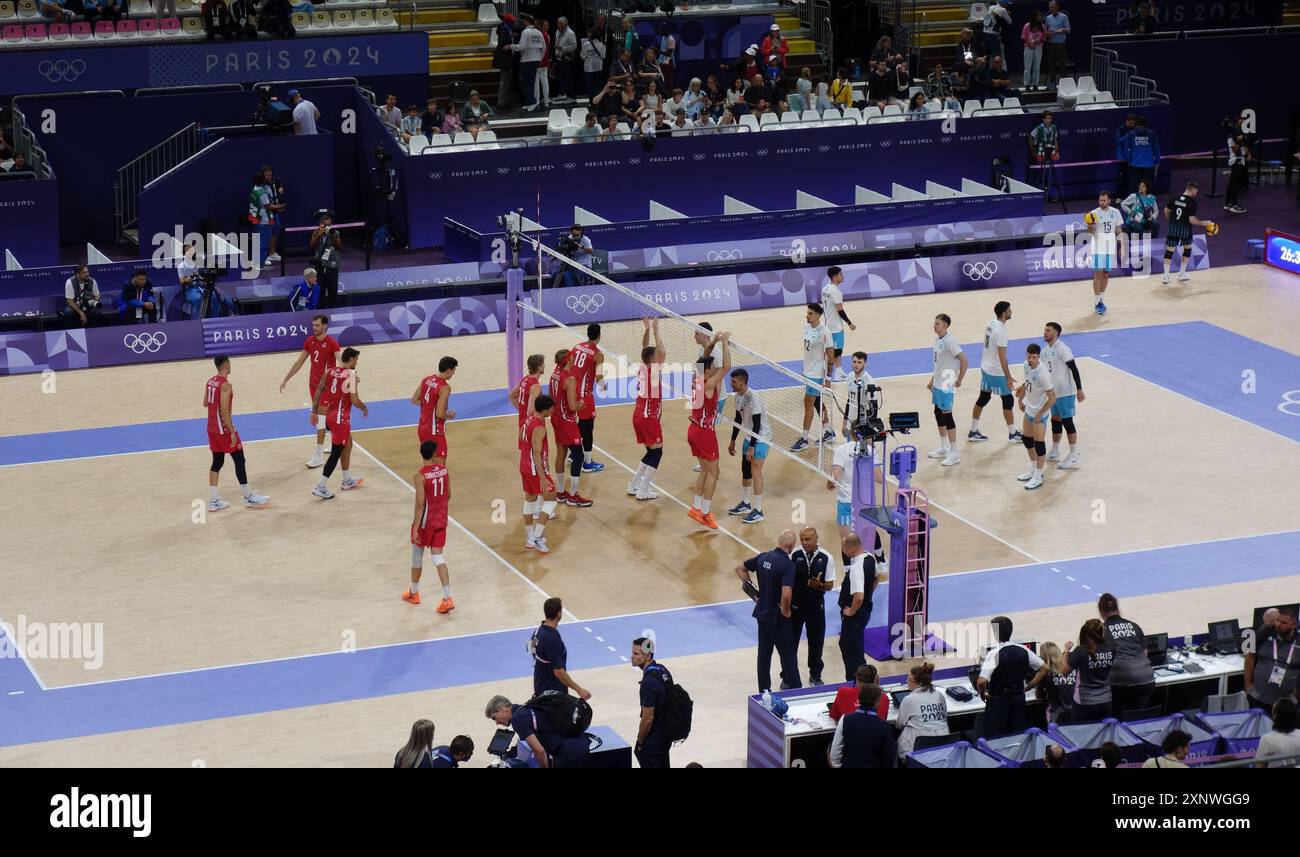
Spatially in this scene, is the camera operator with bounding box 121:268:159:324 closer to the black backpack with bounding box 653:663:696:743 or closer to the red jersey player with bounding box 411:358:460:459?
the red jersey player with bounding box 411:358:460:459

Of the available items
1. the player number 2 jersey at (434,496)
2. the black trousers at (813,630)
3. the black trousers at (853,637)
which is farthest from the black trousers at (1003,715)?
the player number 2 jersey at (434,496)

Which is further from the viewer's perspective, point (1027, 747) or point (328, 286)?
point (328, 286)

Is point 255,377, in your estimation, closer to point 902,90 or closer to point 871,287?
point 871,287

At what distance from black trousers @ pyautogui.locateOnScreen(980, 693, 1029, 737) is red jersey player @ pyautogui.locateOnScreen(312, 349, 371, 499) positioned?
9.50 m

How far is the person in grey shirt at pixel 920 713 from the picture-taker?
14.9 m

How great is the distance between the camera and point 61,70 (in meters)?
34.6

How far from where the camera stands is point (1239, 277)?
3362cm

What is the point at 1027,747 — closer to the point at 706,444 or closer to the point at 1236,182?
the point at 706,444

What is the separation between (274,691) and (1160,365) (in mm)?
16010

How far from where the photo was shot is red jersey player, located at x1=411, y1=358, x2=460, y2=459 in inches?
836

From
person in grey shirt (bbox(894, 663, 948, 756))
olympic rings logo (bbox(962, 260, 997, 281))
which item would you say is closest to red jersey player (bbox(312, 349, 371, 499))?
A: person in grey shirt (bbox(894, 663, 948, 756))

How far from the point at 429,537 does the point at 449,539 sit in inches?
96.8

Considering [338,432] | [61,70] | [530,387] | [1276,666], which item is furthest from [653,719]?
[61,70]

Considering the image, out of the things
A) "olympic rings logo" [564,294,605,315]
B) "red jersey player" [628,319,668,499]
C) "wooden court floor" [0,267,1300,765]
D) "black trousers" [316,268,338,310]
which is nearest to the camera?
"wooden court floor" [0,267,1300,765]
